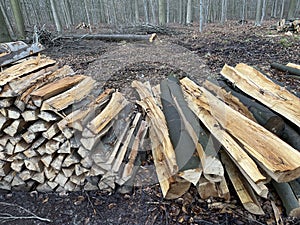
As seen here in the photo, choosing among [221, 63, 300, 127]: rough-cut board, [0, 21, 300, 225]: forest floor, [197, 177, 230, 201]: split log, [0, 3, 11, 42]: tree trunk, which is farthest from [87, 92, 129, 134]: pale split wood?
[0, 3, 11, 42]: tree trunk

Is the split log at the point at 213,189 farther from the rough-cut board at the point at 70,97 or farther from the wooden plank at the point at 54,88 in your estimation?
the wooden plank at the point at 54,88

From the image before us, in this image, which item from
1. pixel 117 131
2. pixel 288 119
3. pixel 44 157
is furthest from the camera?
pixel 117 131

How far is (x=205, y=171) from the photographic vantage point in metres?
2.07

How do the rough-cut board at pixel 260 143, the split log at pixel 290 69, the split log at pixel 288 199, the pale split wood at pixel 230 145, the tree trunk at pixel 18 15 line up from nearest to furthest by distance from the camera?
1. the rough-cut board at pixel 260 143
2. the pale split wood at pixel 230 145
3. the split log at pixel 288 199
4. the split log at pixel 290 69
5. the tree trunk at pixel 18 15

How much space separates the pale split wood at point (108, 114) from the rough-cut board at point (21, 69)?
39.7 inches

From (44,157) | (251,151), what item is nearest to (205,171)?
(251,151)

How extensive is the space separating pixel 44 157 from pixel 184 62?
493 cm

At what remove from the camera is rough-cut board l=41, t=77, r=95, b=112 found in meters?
2.42

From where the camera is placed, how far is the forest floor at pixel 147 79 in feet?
7.63

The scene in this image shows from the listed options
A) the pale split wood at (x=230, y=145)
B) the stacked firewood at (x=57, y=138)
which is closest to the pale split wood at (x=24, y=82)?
the stacked firewood at (x=57, y=138)

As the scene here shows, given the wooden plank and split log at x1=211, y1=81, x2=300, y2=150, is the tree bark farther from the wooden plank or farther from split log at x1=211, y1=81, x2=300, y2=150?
split log at x1=211, y1=81, x2=300, y2=150

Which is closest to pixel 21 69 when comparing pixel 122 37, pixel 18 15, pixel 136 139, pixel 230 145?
pixel 136 139

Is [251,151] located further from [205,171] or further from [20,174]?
[20,174]

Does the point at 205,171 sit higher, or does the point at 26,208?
the point at 205,171
